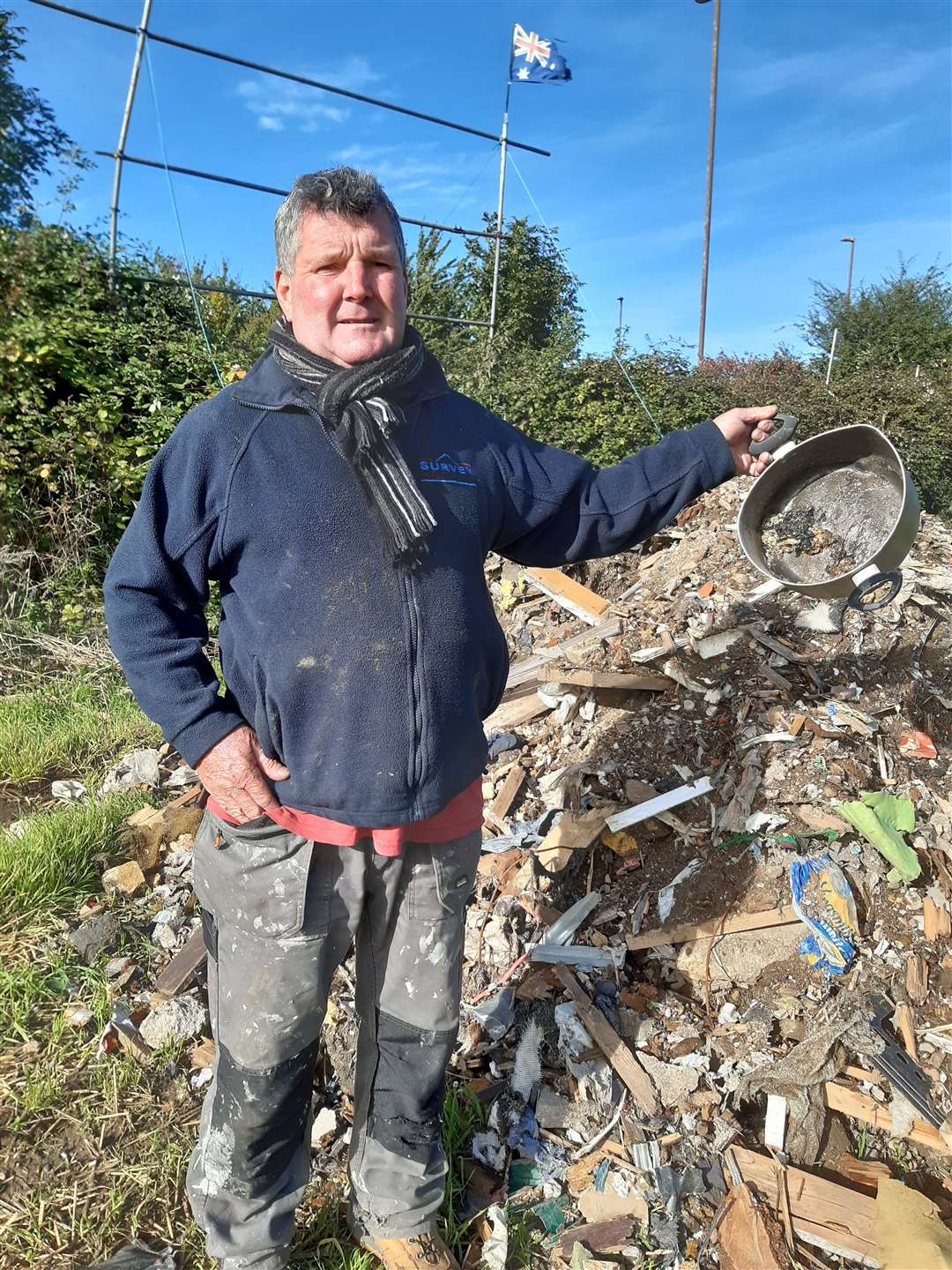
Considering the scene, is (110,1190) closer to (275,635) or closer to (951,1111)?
(275,635)

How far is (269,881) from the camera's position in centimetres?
194

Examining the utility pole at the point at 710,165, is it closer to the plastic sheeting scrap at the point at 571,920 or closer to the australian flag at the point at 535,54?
the australian flag at the point at 535,54

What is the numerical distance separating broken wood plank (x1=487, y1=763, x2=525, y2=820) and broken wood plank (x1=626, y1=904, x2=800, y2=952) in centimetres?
97

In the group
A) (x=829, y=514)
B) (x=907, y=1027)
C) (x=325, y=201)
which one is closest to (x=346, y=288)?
(x=325, y=201)

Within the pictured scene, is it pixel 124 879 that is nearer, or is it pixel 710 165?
pixel 124 879

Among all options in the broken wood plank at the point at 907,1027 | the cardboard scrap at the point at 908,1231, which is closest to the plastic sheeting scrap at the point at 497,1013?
the cardboard scrap at the point at 908,1231

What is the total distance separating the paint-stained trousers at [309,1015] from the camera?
1.97 m

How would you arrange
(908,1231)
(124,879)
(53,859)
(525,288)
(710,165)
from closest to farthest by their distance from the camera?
(908,1231)
(53,859)
(124,879)
(525,288)
(710,165)

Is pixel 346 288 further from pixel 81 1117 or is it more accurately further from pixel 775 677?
pixel 775 677

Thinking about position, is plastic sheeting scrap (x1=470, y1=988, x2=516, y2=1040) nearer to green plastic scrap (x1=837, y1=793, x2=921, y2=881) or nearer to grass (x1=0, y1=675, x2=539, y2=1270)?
grass (x1=0, y1=675, x2=539, y2=1270)

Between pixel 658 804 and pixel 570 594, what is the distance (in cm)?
216

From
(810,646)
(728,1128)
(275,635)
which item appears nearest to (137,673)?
(275,635)

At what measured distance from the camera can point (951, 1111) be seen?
2.84 meters

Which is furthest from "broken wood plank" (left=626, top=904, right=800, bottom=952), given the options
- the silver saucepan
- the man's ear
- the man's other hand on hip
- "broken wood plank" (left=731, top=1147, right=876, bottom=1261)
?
the man's ear
